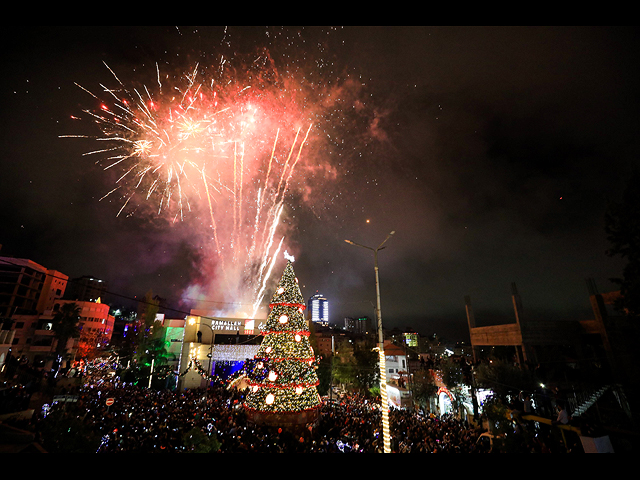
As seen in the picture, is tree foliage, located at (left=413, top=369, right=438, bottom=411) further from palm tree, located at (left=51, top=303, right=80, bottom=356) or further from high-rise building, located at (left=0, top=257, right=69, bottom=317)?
high-rise building, located at (left=0, top=257, right=69, bottom=317)

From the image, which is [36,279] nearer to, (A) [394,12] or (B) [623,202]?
(A) [394,12]

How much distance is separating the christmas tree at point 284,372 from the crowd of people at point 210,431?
0.78 metres

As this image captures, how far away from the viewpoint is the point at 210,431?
1513 cm

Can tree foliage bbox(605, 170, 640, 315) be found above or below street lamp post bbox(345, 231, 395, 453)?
above

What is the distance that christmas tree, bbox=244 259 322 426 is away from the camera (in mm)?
17109

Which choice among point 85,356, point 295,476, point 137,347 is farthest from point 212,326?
point 295,476

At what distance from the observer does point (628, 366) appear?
21953 millimetres

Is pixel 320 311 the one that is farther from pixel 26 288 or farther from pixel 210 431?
pixel 210 431

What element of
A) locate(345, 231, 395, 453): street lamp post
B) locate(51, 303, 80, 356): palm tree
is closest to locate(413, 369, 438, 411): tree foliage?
locate(345, 231, 395, 453): street lamp post

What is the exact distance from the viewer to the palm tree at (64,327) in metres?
43.3

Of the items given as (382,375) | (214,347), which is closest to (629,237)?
(382,375)

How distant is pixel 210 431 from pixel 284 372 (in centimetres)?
493

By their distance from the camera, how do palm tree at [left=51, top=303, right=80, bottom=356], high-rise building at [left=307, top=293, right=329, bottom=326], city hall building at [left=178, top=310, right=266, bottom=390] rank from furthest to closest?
1. high-rise building at [left=307, top=293, right=329, bottom=326]
2. palm tree at [left=51, top=303, right=80, bottom=356]
3. city hall building at [left=178, top=310, right=266, bottom=390]

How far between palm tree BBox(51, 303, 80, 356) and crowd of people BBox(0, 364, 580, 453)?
94.4 feet
